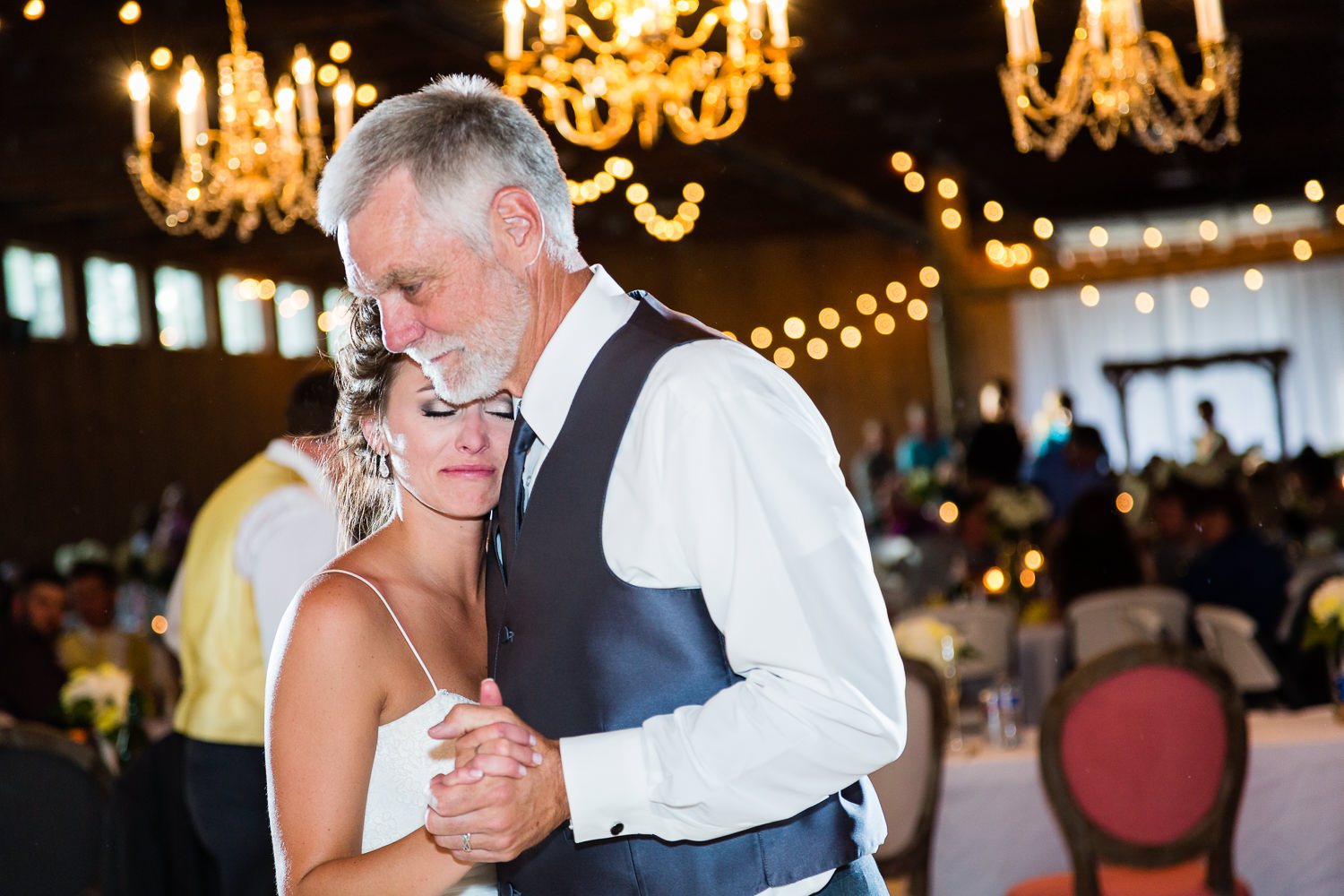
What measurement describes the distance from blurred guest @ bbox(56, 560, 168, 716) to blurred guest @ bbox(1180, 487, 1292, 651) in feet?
12.5

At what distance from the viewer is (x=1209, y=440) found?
11.1 meters

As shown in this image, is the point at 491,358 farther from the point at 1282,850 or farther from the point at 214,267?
the point at 214,267

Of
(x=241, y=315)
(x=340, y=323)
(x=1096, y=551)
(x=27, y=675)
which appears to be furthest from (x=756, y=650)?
(x=241, y=315)

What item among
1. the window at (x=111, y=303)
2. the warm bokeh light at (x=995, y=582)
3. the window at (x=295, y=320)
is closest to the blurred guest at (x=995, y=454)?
the warm bokeh light at (x=995, y=582)

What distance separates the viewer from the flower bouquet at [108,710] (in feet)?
11.9

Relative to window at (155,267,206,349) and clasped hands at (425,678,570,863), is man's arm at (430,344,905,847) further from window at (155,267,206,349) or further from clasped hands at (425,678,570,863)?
window at (155,267,206,349)

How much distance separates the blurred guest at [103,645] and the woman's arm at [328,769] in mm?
3294

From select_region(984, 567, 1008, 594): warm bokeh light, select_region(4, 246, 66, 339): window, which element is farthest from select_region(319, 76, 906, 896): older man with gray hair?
select_region(4, 246, 66, 339): window

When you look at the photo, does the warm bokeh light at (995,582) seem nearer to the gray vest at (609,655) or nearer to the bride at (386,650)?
the bride at (386,650)

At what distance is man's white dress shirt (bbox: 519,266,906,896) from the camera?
1234 millimetres

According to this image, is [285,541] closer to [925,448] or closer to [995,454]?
[995,454]

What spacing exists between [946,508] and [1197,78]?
3.80 metres

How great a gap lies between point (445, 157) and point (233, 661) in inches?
79.2

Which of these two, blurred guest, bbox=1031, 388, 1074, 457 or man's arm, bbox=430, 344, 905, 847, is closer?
man's arm, bbox=430, 344, 905, 847
